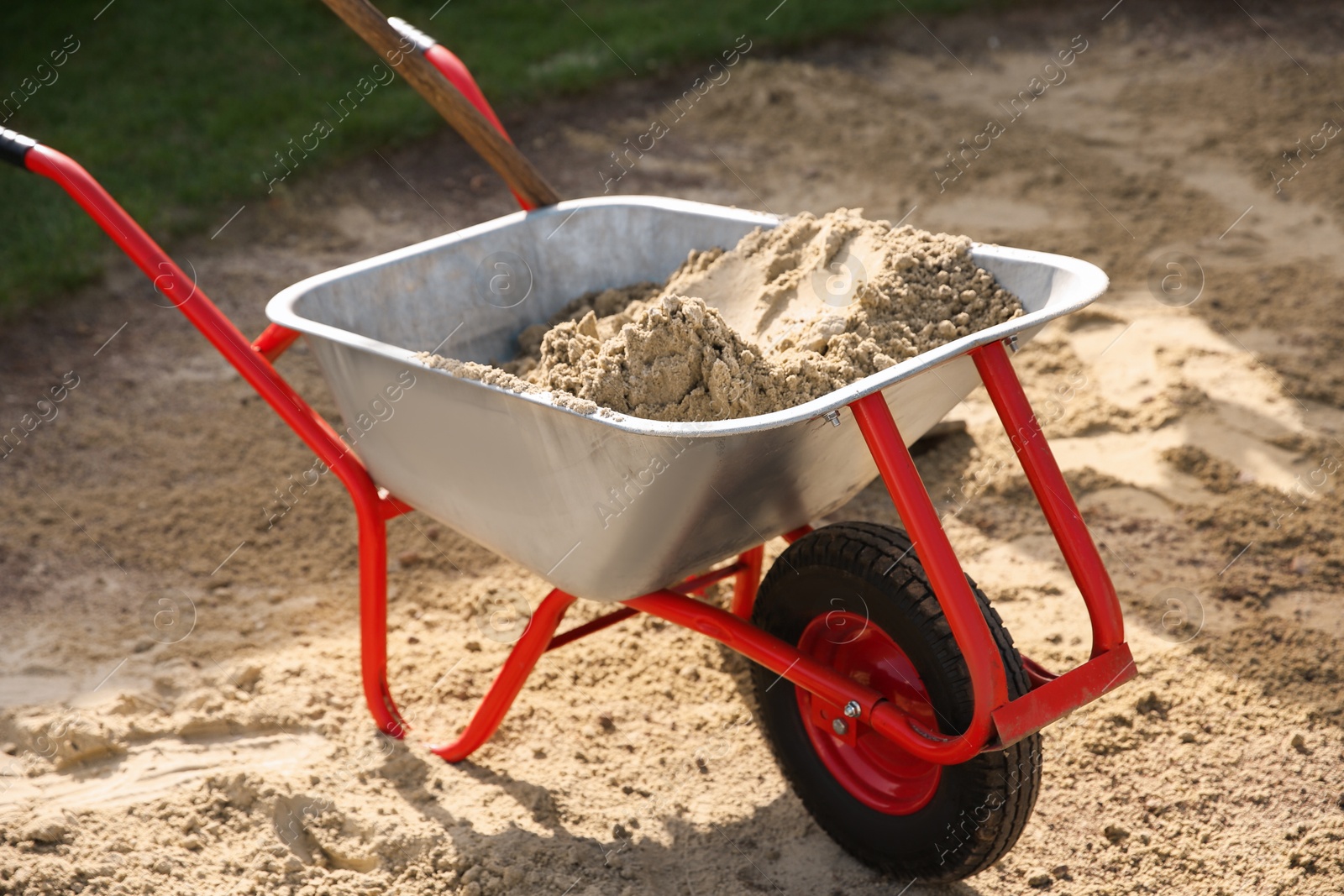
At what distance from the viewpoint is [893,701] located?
2.04 metres

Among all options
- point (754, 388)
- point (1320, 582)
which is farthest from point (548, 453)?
point (1320, 582)

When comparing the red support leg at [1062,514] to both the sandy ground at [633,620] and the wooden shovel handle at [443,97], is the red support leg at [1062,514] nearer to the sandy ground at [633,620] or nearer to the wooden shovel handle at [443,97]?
the sandy ground at [633,620]

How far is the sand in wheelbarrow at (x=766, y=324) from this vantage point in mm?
1769

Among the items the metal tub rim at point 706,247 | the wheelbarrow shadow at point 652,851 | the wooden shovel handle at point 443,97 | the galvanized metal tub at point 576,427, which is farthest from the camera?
the wooden shovel handle at point 443,97

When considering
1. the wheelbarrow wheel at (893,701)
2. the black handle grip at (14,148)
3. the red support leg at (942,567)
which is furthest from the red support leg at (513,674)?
the black handle grip at (14,148)

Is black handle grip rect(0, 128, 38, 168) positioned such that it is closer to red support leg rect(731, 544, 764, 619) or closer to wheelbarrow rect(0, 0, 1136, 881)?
wheelbarrow rect(0, 0, 1136, 881)

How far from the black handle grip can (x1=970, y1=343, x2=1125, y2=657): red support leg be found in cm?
176

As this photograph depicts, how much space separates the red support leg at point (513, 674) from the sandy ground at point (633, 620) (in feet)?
0.30

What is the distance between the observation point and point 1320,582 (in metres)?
2.73

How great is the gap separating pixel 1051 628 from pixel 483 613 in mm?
1403

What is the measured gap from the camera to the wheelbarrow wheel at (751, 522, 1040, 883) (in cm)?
181

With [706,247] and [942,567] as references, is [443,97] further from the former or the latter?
[942,567]

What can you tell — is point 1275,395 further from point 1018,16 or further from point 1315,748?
point 1018,16

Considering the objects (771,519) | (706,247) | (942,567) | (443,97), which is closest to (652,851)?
(771,519)
